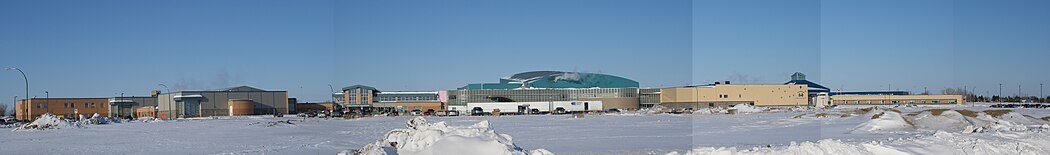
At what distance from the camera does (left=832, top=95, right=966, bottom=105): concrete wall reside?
84.5 m

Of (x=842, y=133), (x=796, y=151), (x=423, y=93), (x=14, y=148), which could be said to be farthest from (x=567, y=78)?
(x=796, y=151)

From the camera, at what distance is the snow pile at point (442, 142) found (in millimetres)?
8992

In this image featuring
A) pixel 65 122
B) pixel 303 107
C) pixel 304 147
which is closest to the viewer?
pixel 304 147

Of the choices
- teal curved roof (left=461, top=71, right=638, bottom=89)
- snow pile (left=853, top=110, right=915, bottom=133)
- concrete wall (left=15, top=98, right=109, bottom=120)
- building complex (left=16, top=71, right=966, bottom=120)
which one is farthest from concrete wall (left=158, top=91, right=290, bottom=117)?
snow pile (left=853, top=110, right=915, bottom=133)

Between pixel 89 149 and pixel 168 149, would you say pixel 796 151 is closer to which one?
pixel 168 149

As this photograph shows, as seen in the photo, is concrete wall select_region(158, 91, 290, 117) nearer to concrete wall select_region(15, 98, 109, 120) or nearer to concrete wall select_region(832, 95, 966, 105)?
concrete wall select_region(15, 98, 109, 120)

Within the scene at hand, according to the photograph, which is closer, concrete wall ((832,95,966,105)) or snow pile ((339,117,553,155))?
snow pile ((339,117,553,155))

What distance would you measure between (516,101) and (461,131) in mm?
66398

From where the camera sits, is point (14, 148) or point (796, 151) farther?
point (14, 148)

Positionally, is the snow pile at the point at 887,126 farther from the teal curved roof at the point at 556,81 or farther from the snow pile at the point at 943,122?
the teal curved roof at the point at 556,81

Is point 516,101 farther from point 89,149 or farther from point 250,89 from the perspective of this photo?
point 89,149

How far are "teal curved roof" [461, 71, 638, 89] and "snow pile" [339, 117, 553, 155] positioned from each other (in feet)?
184

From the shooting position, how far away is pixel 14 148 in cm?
1680

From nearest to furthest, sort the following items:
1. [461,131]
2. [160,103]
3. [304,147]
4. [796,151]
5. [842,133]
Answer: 1. [461,131]
2. [796,151]
3. [304,147]
4. [842,133]
5. [160,103]
